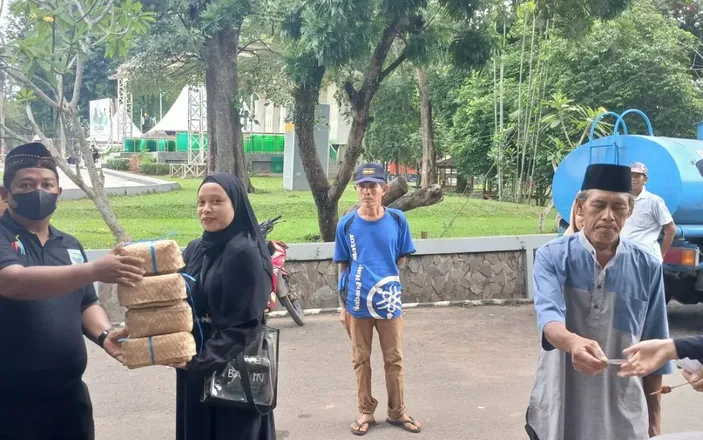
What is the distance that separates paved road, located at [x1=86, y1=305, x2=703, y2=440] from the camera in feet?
→ 17.2

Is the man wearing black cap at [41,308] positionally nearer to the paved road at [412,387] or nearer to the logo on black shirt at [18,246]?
the logo on black shirt at [18,246]

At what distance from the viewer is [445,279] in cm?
916

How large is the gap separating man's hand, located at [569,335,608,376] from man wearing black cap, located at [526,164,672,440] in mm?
302

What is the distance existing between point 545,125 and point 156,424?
13.8 metres

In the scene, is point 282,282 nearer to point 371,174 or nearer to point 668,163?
point 371,174

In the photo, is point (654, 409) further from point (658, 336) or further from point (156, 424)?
point (156, 424)

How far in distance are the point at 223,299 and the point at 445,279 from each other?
6.30m

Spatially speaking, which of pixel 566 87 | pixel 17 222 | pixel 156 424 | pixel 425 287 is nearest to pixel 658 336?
pixel 17 222

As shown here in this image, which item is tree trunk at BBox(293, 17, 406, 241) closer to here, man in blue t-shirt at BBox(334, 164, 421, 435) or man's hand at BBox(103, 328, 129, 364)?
man in blue t-shirt at BBox(334, 164, 421, 435)

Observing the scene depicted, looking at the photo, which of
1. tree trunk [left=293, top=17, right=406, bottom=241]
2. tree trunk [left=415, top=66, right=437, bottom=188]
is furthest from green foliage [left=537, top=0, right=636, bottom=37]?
tree trunk [left=415, top=66, right=437, bottom=188]

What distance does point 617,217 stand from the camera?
9.20 feet

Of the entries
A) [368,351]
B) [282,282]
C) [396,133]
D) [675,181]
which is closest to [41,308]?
[368,351]

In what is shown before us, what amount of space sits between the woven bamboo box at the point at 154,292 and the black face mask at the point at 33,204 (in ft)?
1.76

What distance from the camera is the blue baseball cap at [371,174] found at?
5180mm
